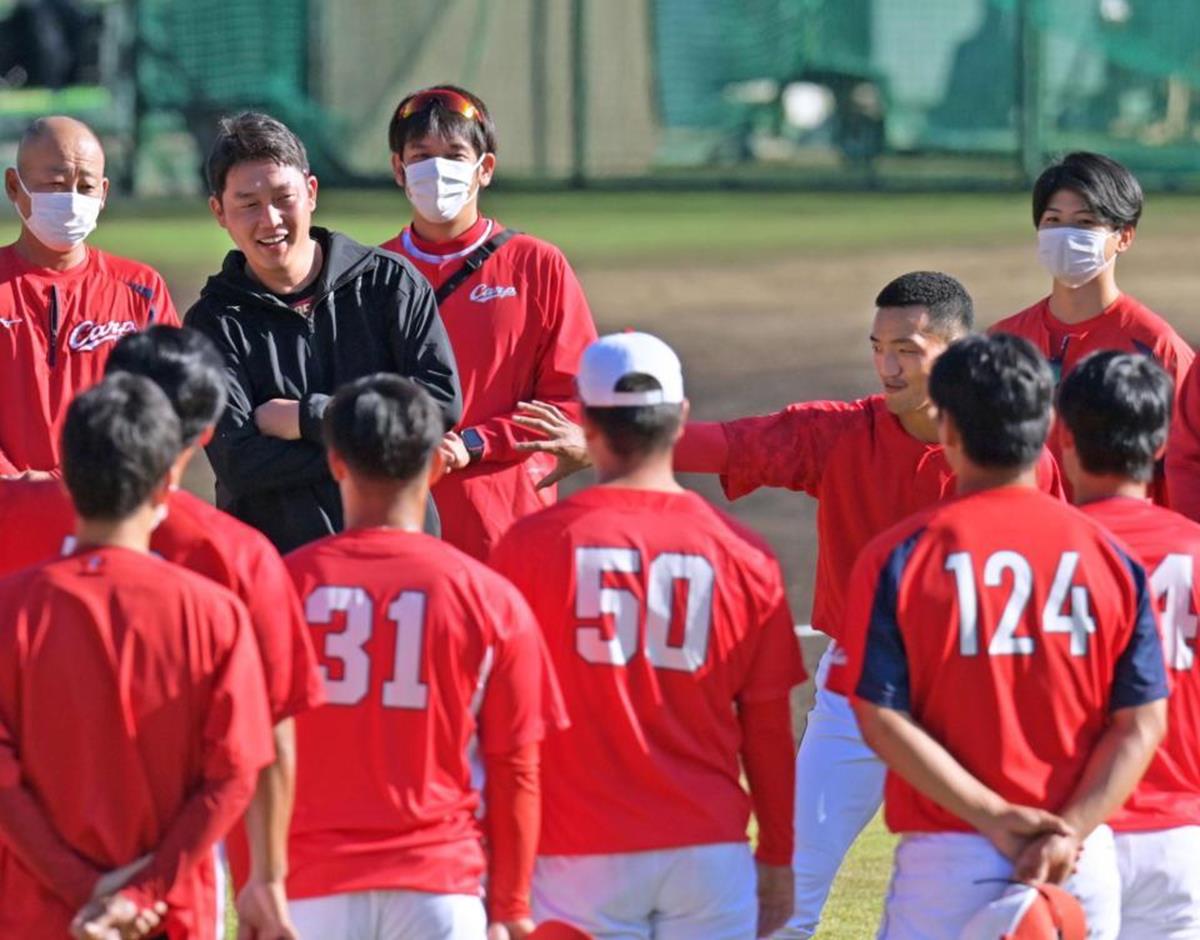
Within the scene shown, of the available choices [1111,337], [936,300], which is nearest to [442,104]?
[936,300]

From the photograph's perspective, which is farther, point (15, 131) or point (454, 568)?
point (15, 131)

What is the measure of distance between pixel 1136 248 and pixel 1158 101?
2460 mm

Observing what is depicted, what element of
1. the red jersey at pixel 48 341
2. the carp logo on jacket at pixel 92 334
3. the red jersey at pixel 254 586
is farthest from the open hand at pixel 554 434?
the red jersey at pixel 254 586

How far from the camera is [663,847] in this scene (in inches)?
169

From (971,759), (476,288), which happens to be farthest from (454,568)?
(476,288)

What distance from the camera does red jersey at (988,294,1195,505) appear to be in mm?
6254

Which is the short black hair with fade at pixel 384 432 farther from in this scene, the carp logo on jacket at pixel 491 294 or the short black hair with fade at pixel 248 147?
the carp logo on jacket at pixel 491 294

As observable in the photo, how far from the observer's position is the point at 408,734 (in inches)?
161

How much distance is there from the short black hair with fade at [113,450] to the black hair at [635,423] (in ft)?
3.04

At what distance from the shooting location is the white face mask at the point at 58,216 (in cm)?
598

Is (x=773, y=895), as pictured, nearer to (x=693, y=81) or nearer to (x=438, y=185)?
(x=438, y=185)

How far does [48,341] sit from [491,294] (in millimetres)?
1286

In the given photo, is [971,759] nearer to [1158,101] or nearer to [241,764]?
[241,764]

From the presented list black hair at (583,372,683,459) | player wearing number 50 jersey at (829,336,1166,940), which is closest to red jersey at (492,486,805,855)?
black hair at (583,372,683,459)
